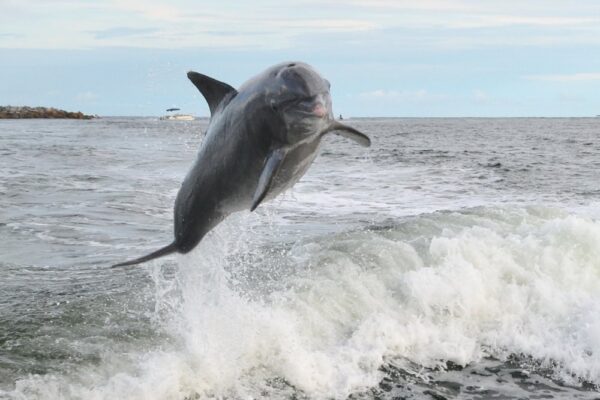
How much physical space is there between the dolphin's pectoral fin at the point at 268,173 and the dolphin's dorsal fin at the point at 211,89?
0.84 m

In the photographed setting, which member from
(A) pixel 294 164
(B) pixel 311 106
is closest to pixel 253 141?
(A) pixel 294 164

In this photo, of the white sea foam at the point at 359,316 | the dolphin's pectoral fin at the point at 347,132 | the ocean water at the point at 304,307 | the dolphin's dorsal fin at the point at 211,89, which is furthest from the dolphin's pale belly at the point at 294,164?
the white sea foam at the point at 359,316

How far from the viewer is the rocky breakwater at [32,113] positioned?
118125 mm

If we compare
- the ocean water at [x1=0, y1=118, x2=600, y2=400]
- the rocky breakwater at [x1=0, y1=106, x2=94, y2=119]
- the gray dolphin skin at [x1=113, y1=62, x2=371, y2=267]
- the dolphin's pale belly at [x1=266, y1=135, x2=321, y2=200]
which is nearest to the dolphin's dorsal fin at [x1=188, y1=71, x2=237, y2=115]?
the gray dolphin skin at [x1=113, y1=62, x2=371, y2=267]

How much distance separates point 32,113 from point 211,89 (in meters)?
130

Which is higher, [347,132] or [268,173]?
[347,132]

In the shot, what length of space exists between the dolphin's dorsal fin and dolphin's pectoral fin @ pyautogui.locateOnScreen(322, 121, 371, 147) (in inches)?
34.5

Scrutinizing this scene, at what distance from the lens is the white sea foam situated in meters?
6.55

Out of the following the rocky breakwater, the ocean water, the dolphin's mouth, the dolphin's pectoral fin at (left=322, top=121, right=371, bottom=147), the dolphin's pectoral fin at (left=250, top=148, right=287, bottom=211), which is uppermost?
the dolphin's mouth

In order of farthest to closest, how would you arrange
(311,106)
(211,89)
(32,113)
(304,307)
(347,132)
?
(32,113), (304,307), (211,89), (347,132), (311,106)

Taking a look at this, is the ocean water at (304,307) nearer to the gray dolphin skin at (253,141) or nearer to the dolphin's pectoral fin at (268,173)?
the gray dolphin skin at (253,141)

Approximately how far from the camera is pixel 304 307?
7.99 meters

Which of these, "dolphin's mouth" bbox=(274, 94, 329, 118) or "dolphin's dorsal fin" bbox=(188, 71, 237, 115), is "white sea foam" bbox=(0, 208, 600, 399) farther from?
"dolphin's mouth" bbox=(274, 94, 329, 118)

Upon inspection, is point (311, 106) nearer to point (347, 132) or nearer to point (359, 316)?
point (347, 132)
